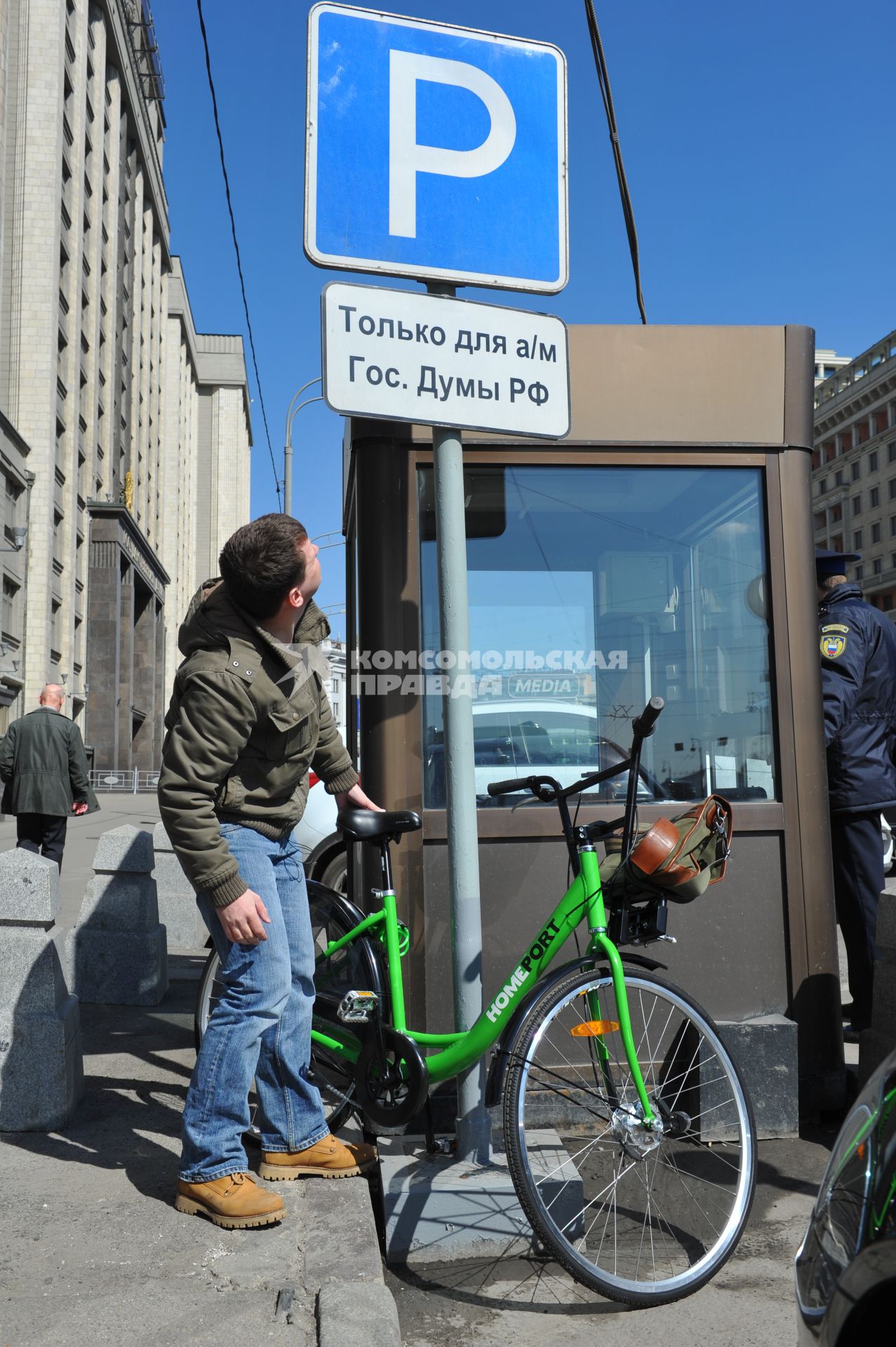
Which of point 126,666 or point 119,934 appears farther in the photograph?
point 126,666

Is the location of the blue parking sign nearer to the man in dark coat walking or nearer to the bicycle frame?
the bicycle frame

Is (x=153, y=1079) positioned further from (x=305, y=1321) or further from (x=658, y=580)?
(x=658, y=580)

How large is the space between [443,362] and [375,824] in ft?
4.59

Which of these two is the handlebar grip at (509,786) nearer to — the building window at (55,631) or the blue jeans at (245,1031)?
the blue jeans at (245,1031)

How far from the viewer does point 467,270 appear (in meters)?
3.45

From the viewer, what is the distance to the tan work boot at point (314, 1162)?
3.43m

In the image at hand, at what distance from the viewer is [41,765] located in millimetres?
9516

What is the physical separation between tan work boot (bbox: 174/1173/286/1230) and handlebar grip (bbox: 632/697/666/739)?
5.23ft

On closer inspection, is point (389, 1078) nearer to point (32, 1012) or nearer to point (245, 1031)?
point (245, 1031)

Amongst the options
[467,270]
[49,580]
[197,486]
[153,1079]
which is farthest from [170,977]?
[197,486]

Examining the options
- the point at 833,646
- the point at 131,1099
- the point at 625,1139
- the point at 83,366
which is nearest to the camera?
the point at 625,1139

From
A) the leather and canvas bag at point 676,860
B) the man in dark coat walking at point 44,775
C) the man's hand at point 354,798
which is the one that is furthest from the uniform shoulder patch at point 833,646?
the man in dark coat walking at point 44,775

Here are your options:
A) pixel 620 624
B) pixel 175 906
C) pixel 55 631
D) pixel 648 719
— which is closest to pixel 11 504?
pixel 55 631

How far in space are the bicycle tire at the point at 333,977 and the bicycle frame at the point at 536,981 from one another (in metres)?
0.09
